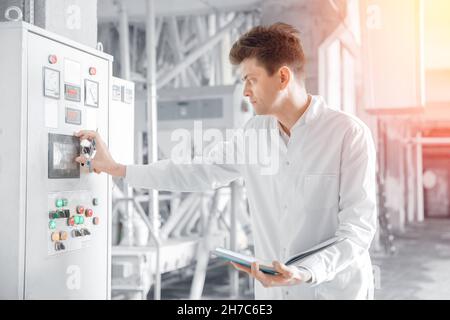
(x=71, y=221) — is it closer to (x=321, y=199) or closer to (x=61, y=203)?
(x=61, y=203)

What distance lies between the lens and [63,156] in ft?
7.06

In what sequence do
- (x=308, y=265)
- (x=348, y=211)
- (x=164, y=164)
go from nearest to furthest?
1. (x=308, y=265)
2. (x=348, y=211)
3. (x=164, y=164)

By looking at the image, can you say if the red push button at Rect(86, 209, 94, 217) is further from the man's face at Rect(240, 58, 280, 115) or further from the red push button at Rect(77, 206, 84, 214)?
the man's face at Rect(240, 58, 280, 115)

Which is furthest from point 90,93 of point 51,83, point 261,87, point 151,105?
point 151,105

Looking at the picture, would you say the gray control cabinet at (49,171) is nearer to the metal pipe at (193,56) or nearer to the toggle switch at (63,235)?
the toggle switch at (63,235)

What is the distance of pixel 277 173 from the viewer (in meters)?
2.14

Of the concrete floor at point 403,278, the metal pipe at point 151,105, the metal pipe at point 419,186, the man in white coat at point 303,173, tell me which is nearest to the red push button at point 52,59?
the man in white coat at point 303,173

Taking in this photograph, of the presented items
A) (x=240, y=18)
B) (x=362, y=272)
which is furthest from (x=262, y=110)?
(x=240, y=18)

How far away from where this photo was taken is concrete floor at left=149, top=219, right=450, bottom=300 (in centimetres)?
594

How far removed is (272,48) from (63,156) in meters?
0.88

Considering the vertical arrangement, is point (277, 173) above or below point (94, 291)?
above

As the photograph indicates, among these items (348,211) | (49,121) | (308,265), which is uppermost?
(49,121)

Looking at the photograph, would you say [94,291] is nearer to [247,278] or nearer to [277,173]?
[277,173]
